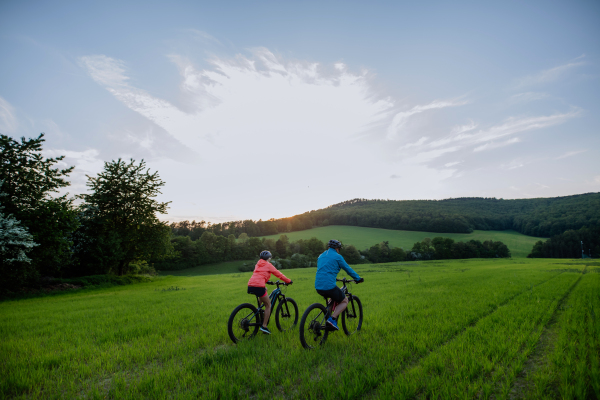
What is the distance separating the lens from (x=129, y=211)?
28.7 meters

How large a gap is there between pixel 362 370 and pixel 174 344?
4.57m

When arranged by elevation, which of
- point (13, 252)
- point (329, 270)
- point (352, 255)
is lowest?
point (352, 255)

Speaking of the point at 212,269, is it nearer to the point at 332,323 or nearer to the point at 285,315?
the point at 285,315

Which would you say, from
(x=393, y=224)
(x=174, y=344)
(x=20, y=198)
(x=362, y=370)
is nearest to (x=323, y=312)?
(x=362, y=370)

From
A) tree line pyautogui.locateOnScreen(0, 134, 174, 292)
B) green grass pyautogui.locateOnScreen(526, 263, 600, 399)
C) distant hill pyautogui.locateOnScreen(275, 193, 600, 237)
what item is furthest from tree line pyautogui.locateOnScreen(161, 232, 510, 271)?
green grass pyautogui.locateOnScreen(526, 263, 600, 399)

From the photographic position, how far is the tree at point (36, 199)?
18734 mm

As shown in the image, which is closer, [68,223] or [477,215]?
[68,223]

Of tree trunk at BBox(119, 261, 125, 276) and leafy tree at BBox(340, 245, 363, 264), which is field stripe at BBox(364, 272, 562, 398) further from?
leafy tree at BBox(340, 245, 363, 264)

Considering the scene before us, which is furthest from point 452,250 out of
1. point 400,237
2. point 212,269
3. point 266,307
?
point 266,307

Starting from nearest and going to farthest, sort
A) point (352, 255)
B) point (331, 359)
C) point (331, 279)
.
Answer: point (331, 359), point (331, 279), point (352, 255)

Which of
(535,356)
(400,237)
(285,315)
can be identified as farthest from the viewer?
(400,237)

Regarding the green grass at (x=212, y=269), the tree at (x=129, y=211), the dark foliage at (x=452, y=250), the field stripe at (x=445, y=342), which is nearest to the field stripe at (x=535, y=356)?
the field stripe at (x=445, y=342)

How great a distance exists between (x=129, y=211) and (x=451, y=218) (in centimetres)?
10983

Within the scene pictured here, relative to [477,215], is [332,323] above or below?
below
